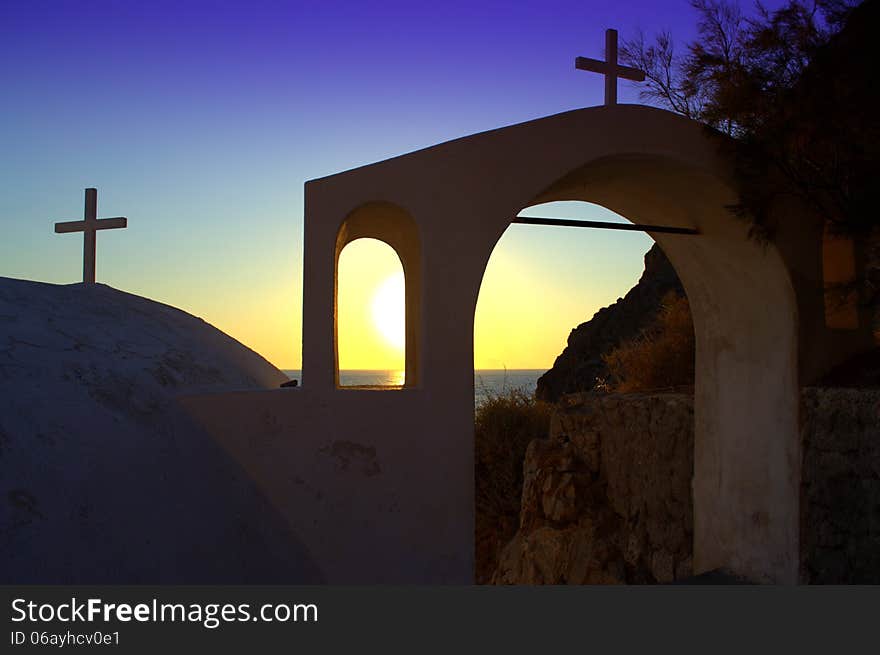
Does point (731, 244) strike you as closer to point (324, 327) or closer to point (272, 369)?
point (324, 327)

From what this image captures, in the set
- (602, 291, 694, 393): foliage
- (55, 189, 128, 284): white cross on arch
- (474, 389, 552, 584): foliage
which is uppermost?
(55, 189, 128, 284): white cross on arch

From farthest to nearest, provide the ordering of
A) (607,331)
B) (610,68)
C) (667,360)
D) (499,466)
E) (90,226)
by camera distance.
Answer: (607,331)
(499,466)
(667,360)
(90,226)
(610,68)

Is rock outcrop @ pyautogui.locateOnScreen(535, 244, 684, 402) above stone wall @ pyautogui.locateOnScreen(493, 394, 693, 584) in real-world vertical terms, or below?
above

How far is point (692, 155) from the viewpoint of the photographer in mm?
6383

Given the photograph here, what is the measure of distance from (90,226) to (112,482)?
153 inches

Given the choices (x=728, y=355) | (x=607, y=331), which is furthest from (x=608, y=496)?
(x=607, y=331)

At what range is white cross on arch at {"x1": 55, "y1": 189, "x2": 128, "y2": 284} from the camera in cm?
830

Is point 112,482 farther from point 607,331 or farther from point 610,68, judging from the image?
point 607,331

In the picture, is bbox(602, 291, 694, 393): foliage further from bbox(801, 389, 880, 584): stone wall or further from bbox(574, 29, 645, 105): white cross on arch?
bbox(574, 29, 645, 105): white cross on arch

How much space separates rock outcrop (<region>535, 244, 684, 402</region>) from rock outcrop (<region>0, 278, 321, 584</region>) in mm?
16286

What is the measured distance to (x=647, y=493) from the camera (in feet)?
28.8

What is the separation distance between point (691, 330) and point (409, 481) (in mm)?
7883

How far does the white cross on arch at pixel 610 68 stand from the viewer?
21.4 feet

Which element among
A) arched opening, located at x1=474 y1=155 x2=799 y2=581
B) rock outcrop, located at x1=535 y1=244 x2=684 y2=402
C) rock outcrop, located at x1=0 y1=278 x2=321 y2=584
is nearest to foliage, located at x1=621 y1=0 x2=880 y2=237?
arched opening, located at x1=474 y1=155 x2=799 y2=581
